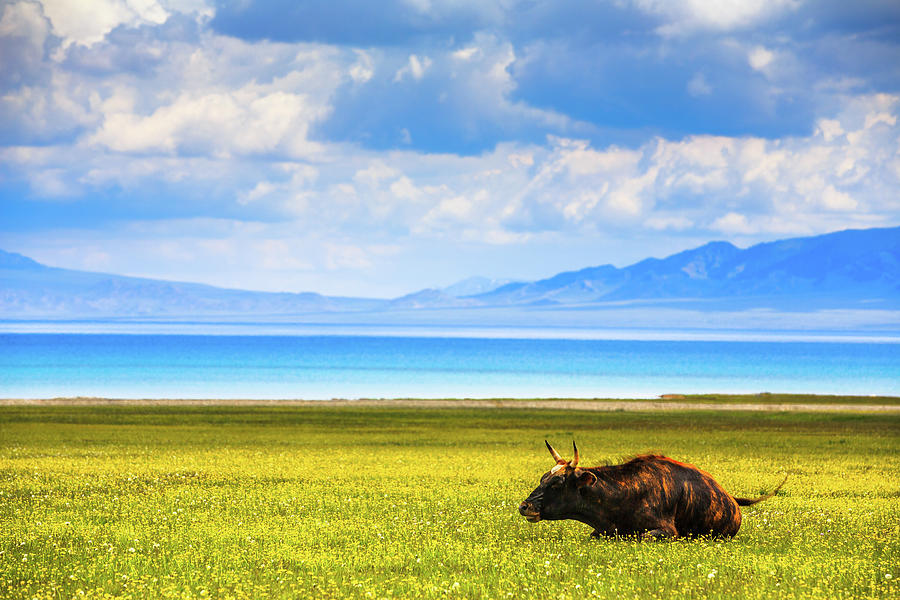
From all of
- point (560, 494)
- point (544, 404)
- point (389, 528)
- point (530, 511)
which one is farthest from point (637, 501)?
point (544, 404)

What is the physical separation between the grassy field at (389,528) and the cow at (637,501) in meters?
0.55

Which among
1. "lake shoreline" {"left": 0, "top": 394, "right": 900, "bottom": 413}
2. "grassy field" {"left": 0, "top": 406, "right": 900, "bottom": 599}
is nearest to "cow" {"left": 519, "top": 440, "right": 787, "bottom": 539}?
"grassy field" {"left": 0, "top": 406, "right": 900, "bottom": 599}

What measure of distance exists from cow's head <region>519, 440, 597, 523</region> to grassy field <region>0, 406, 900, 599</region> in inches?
23.7

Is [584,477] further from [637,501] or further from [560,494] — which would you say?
[637,501]

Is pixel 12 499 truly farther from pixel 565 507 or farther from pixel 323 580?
pixel 565 507

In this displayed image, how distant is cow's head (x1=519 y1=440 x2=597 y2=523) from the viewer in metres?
16.8

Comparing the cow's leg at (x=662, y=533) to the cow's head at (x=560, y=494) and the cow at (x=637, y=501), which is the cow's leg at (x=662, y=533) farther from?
the cow's head at (x=560, y=494)

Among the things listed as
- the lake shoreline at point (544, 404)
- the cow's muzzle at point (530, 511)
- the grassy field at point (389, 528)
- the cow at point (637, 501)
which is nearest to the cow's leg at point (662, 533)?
the cow at point (637, 501)

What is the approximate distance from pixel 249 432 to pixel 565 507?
40191mm

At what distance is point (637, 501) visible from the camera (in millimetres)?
17344

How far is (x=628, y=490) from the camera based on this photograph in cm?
1734

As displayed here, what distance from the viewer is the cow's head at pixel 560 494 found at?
1684 cm

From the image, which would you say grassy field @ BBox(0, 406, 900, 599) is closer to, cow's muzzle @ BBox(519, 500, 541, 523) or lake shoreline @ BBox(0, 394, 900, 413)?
cow's muzzle @ BBox(519, 500, 541, 523)

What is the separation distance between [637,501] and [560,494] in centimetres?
140
